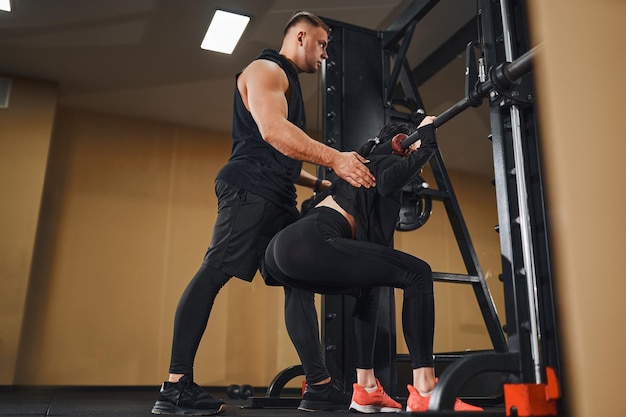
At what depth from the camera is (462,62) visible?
4.41 m

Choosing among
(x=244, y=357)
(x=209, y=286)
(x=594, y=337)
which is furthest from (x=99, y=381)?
(x=594, y=337)

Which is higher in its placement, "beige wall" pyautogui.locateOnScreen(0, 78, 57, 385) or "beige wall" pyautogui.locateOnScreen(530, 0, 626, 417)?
"beige wall" pyautogui.locateOnScreen(0, 78, 57, 385)

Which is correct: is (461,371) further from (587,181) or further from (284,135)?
(284,135)

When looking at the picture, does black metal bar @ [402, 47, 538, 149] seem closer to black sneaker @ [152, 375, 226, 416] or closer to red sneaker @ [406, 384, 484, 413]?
red sneaker @ [406, 384, 484, 413]

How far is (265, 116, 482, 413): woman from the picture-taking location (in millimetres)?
1612

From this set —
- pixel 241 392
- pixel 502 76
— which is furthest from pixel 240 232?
pixel 241 392

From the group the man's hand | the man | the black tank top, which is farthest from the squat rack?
the black tank top

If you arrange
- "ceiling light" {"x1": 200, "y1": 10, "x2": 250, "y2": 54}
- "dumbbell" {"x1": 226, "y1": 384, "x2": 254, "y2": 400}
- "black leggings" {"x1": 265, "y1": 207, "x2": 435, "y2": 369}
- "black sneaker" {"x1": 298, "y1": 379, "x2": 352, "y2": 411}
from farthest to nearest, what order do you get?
"dumbbell" {"x1": 226, "y1": 384, "x2": 254, "y2": 400} → "ceiling light" {"x1": 200, "y1": 10, "x2": 250, "y2": 54} → "black sneaker" {"x1": 298, "y1": 379, "x2": 352, "y2": 411} → "black leggings" {"x1": 265, "y1": 207, "x2": 435, "y2": 369}

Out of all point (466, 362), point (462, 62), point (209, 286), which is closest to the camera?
point (466, 362)

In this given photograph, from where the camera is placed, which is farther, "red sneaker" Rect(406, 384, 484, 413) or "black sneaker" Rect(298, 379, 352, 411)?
"black sneaker" Rect(298, 379, 352, 411)

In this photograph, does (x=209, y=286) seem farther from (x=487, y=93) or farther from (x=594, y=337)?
(x=594, y=337)

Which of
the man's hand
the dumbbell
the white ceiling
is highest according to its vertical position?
the white ceiling

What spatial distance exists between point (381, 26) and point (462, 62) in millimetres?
784

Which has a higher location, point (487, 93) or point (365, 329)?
point (487, 93)
